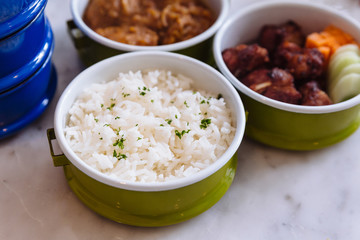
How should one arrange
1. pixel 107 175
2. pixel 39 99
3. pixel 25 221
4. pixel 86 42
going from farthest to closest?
pixel 86 42, pixel 39 99, pixel 25 221, pixel 107 175

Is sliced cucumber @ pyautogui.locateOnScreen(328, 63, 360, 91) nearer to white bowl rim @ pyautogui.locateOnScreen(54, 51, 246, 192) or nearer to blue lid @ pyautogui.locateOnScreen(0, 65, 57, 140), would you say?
white bowl rim @ pyautogui.locateOnScreen(54, 51, 246, 192)

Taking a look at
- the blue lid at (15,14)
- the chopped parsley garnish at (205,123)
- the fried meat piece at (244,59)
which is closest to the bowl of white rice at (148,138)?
the chopped parsley garnish at (205,123)

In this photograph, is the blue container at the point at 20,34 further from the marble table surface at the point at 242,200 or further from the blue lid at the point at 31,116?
the marble table surface at the point at 242,200

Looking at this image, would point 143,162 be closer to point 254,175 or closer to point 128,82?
point 128,82

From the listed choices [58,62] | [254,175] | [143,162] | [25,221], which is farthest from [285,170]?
[58,62]

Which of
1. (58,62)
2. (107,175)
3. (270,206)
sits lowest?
(270,206)

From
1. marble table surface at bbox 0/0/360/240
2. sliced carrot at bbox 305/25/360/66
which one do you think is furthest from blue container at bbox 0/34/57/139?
sliced carrot at bbox 305/25/360/66

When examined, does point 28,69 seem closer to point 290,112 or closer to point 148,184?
point 148,184
